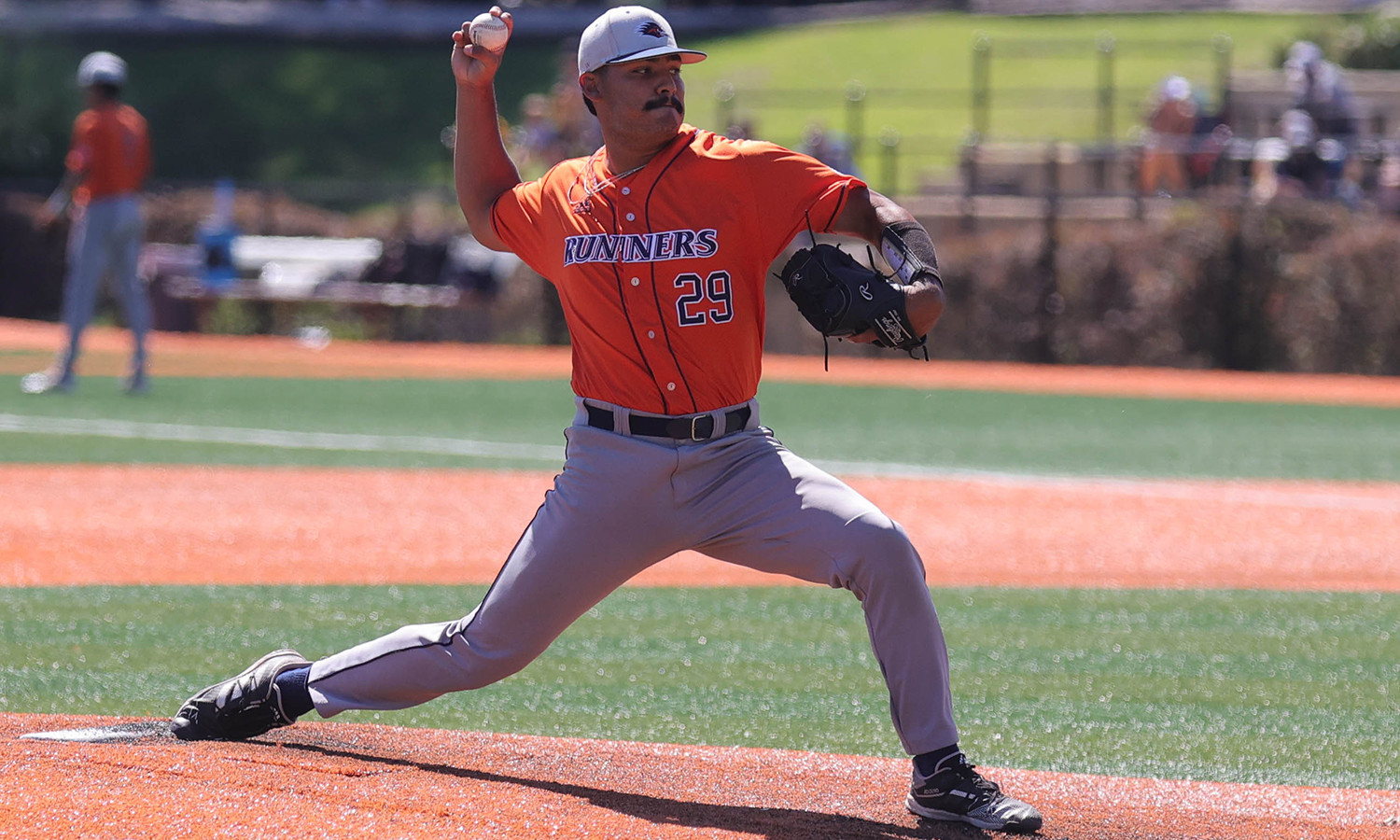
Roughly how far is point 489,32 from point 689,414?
1223 mm

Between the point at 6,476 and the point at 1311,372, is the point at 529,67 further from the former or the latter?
the point at 6,476

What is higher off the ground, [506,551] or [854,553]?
[854,553]

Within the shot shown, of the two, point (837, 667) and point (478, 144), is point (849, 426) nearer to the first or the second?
point (837, 667)

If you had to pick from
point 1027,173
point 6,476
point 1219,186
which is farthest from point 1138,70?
point 6,476

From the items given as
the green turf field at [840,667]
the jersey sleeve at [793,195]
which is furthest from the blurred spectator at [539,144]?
the jersey sleeve at [793,195]

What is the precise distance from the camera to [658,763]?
484 cm

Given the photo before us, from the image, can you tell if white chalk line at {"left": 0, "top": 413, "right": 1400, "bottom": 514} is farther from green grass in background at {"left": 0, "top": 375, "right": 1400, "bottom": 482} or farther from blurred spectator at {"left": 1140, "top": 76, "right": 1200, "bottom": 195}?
blurred spectator at {"left": 1140, "top": 76, "right": 1200, "bottom": 195}

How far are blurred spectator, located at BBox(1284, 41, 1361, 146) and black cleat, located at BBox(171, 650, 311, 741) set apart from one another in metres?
18.9

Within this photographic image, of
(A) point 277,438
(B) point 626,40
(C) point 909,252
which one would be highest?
(B) point 626,40

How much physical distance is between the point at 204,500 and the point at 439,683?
6.02 meters

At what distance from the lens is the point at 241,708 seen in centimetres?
481

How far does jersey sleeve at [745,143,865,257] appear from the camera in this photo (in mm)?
4336

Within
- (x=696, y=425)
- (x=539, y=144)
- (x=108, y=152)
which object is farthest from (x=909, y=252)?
(x=539, y=144)

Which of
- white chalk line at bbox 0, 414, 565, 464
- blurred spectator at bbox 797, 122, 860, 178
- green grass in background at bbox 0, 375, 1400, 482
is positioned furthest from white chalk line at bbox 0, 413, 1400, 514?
blurred spectator at bbox 797, 122, 860, 178
